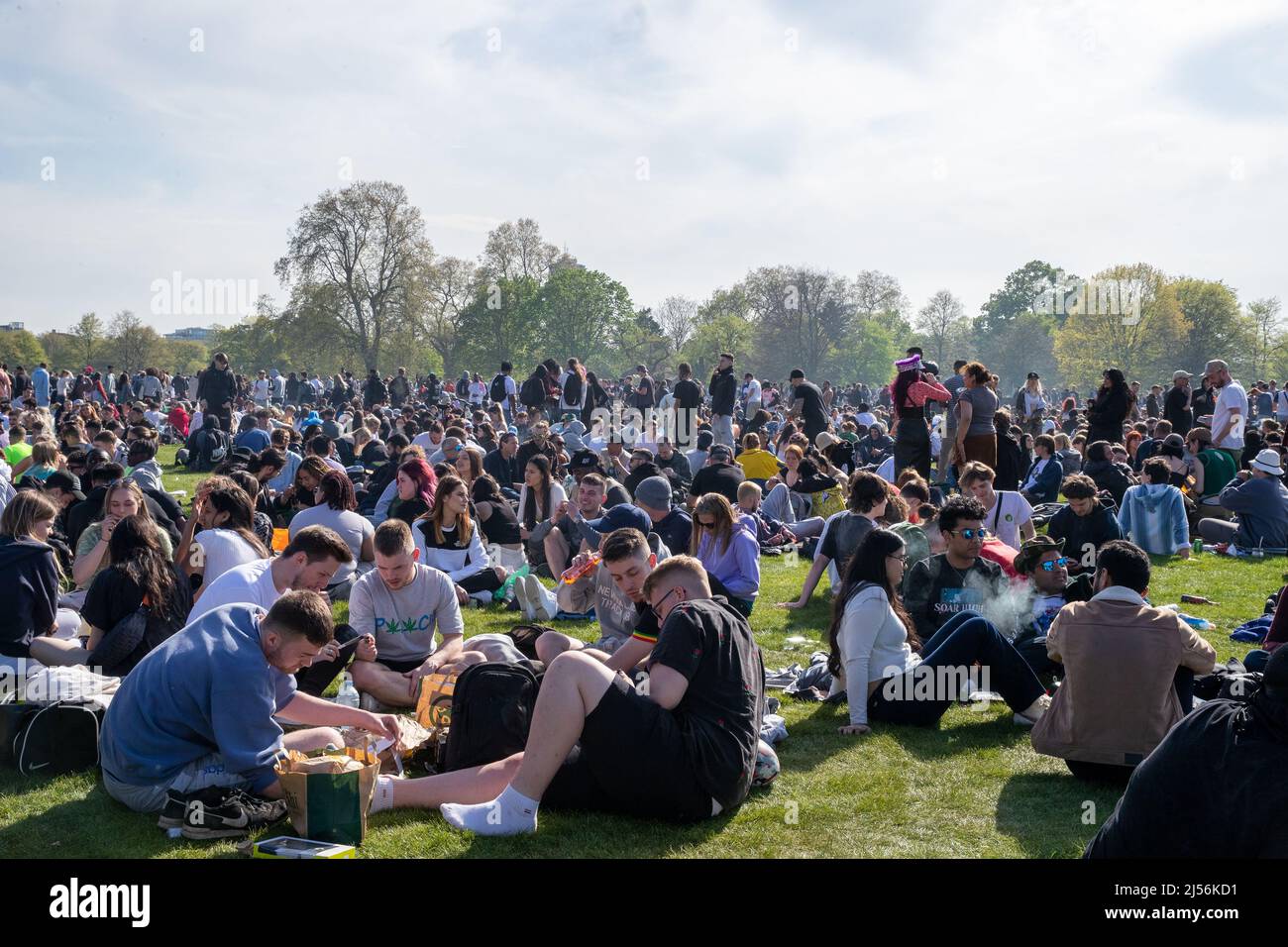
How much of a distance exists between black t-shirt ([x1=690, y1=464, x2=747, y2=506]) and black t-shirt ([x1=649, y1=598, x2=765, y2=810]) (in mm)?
7477

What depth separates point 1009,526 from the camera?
9.97m

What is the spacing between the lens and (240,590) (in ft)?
19.0

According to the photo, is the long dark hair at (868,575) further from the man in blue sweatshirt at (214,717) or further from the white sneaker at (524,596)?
the white sneaker at (524,596)

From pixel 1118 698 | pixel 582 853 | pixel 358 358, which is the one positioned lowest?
pixel 582 853

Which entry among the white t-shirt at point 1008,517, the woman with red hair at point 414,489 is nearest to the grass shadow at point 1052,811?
the white t-shirt at point 1008,517

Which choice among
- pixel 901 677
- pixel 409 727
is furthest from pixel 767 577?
pixel 409 727

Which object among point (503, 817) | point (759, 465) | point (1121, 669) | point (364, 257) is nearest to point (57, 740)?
point (503, 817)

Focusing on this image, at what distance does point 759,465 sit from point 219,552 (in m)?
8.59

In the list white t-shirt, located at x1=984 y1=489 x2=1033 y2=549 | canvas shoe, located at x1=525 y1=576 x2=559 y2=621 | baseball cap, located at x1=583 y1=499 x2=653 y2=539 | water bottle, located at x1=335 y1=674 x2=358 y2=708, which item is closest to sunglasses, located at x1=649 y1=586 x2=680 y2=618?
water bottle, located at x1=335 y1=674 x2=358 y2=708

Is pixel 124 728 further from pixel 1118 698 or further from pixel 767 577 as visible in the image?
pixel 767 577

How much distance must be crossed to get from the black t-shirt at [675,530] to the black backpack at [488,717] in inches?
158

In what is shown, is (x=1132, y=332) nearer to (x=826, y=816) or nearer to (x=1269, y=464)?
(x=1269, y=464)
